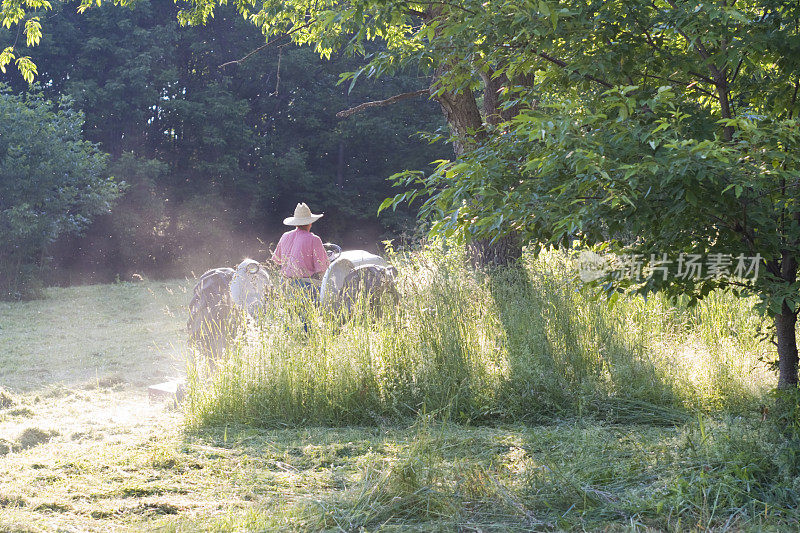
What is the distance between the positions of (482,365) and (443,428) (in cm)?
89

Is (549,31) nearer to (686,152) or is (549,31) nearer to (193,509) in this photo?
(686,152)

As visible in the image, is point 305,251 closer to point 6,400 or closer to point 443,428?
point 6,400

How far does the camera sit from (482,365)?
4875 mm

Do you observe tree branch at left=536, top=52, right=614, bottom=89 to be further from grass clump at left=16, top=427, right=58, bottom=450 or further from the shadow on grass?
grass clump at left=16, top=427, right=58, bottom=450

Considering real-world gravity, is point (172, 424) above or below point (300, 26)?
below

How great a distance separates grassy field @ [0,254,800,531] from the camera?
2902 mm

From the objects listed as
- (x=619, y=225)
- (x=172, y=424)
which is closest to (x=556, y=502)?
(x=619, y=225)

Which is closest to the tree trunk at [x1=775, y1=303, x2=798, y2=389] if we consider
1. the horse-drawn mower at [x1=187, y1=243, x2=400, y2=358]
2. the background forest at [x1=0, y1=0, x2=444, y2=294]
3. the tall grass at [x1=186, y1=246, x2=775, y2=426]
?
the tall grass at [x1=186, y1=246, x2=775, y2=426]

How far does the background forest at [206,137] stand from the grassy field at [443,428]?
42.7ft

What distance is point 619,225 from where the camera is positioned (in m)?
2.84

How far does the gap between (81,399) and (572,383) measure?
426 cm

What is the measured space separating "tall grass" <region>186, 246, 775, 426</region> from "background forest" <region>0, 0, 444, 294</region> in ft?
42.7

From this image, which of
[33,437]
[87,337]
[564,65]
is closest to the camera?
[564,65]

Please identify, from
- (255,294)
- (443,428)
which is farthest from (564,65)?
(255,294)
